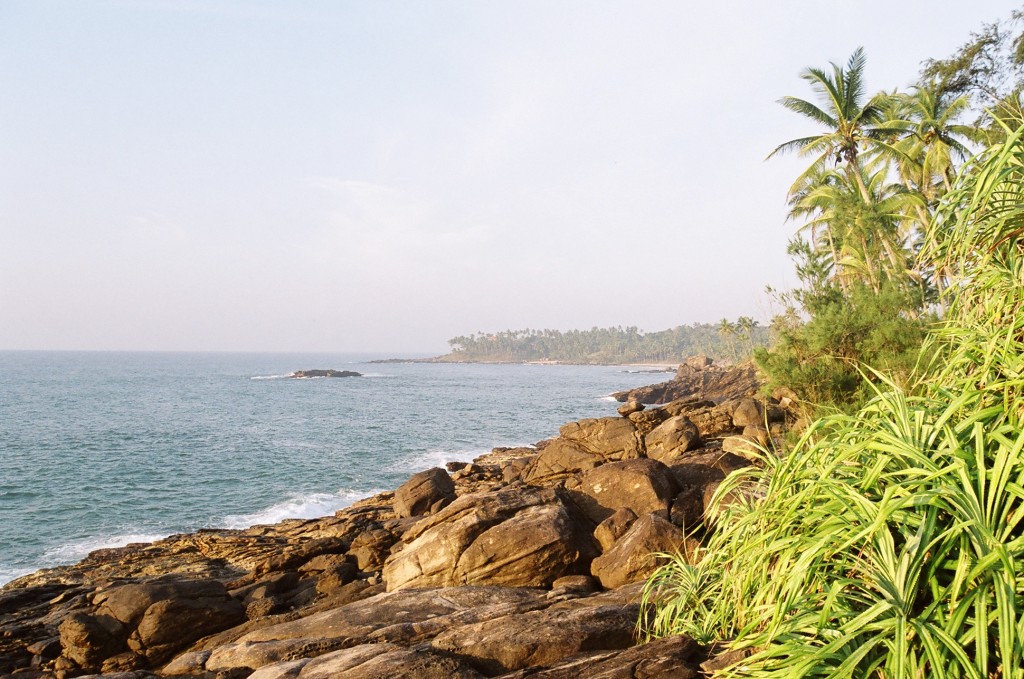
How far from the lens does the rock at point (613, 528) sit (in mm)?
12352

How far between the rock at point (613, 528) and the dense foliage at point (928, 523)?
752cm

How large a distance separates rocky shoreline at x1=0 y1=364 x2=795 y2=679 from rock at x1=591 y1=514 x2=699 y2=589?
0.11 feet

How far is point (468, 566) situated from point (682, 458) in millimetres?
9712

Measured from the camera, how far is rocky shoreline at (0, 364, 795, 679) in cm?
725

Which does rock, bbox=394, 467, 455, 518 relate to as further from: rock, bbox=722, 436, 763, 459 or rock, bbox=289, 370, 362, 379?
rock, bbox=289, 370, 362, 379

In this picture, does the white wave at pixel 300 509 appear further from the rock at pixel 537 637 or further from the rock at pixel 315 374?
the rock at pixel 315 374

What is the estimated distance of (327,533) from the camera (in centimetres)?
2075

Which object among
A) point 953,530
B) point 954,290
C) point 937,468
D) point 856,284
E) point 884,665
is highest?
point 856,284

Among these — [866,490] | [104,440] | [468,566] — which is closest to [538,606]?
[468,566]

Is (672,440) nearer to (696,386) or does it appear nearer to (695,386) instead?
(696,386)

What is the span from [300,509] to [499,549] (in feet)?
62.2

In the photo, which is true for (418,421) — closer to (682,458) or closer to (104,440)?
(104,440)

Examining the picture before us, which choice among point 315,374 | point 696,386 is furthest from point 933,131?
point 315,374

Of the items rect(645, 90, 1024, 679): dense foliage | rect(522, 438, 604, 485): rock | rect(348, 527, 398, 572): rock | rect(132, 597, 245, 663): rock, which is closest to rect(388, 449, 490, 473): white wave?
rect(522, 438, 604, 485): rock
